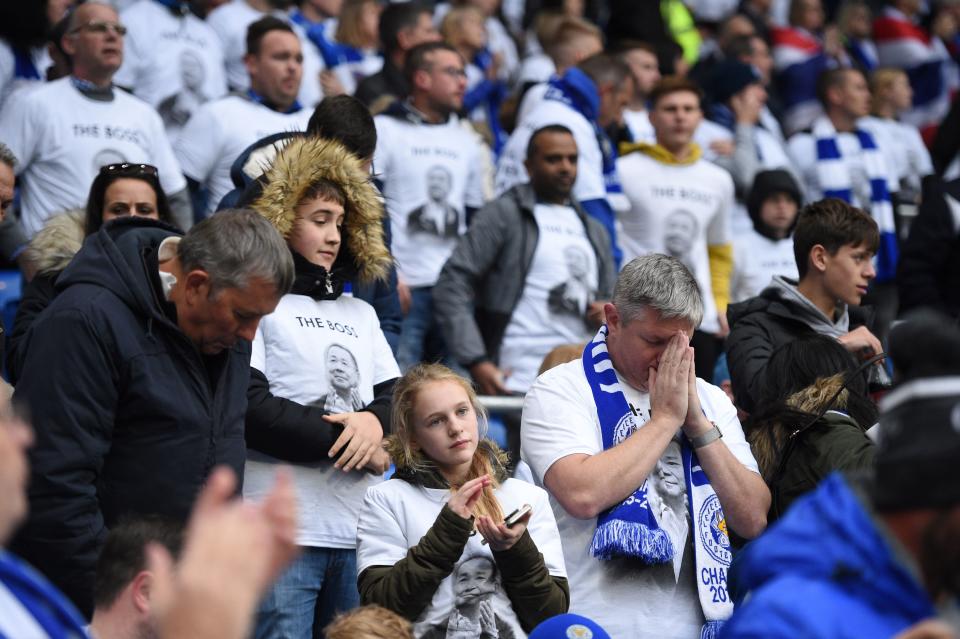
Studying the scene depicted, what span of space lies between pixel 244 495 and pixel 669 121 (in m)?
4.77

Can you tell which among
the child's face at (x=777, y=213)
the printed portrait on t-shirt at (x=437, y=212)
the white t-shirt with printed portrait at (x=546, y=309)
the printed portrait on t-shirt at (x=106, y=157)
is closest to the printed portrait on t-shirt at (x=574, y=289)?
the white t-shirt with printed portrait at (x=546, y=309)

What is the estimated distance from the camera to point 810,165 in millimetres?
11391

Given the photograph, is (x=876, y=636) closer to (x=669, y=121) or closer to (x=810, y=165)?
(x=669, y=121)

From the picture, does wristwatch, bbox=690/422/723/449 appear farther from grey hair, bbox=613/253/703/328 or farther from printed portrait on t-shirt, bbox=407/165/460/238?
printed portrait on t-shirt, bbox=407/165/460/238

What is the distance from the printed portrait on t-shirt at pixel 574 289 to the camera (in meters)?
7.65

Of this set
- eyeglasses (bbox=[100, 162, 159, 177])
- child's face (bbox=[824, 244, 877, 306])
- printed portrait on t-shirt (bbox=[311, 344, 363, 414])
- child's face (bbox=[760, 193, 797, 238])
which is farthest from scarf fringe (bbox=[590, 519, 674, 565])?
child's face (bbox=[760, 193, 797, 238])

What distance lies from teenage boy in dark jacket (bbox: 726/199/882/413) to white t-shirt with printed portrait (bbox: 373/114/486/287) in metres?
2.37

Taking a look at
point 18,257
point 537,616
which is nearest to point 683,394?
point 537,616

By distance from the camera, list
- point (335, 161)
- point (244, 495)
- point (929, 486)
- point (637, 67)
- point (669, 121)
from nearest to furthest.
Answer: point (929, 486) → point (244, 495) → point (335, 161) → point (669, 121) → point (637, 67)

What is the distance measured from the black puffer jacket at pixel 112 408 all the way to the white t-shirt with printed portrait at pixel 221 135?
3398 millimetres

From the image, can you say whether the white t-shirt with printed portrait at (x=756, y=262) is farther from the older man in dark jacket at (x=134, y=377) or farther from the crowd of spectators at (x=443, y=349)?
the older man in dark jacket at (x=134, y=377)

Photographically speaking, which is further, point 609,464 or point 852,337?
point 852,337

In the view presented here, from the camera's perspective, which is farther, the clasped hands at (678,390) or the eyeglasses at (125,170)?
the eyeglasses at (125,170)

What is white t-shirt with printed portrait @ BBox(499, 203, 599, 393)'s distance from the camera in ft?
25.0
